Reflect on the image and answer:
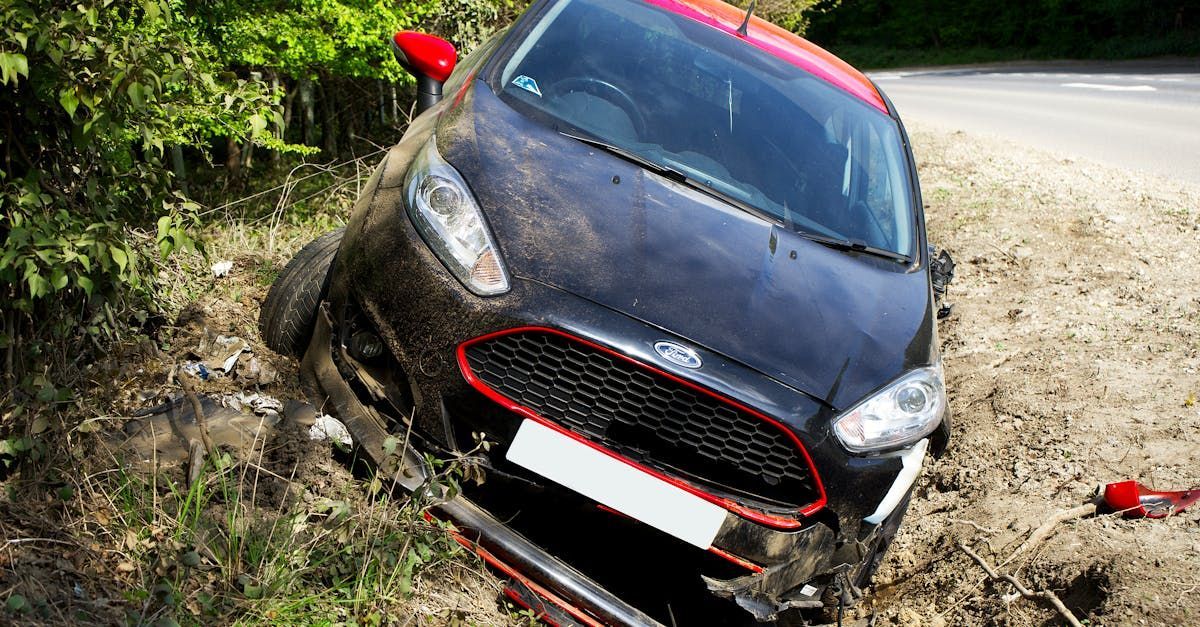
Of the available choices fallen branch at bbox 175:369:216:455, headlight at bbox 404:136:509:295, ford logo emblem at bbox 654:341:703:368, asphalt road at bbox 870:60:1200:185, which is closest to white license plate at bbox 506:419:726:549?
ford logo emblem at bbox 654:341:703:368

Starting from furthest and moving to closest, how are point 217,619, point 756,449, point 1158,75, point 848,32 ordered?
point 848,32, point 1158,75, point 756,449, point 217,619

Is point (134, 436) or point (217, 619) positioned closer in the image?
point (217, 619)

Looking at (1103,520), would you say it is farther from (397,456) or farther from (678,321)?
(397,456)

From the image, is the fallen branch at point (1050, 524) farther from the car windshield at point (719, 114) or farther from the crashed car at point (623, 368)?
the car windshield at point (719, 114)

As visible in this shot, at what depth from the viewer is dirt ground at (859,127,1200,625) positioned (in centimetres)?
361

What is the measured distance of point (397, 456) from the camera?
9.35 ft

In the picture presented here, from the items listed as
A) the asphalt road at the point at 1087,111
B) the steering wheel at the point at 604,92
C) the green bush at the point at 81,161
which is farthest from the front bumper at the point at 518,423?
the asphalt road at the point at 1087,111

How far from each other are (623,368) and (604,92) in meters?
1.51

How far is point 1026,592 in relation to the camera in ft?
11.8

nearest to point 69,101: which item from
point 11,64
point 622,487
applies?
point 11,64

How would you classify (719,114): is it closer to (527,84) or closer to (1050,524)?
(527,84)

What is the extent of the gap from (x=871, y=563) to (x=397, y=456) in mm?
1486

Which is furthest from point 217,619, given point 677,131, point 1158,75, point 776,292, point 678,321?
point 1158,75

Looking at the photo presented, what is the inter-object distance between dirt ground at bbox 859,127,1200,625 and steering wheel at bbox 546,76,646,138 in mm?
2039
